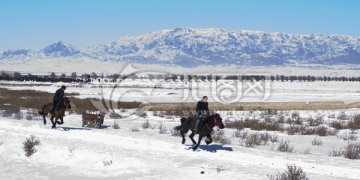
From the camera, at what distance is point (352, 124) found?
2845 cm

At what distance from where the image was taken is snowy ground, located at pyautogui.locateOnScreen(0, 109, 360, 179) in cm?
1350

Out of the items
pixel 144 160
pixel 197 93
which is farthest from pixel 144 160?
pixel 197 93

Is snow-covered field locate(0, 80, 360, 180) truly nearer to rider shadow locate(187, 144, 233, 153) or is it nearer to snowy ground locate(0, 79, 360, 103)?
rider shadow locate(187, 144, 233, 153)

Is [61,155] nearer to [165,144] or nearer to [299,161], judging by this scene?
[165,144]

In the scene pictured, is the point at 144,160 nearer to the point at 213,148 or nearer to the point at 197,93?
the point at 213,148

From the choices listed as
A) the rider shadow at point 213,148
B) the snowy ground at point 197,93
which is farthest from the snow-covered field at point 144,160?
the snowy ground at point 197,93

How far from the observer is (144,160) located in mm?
15000

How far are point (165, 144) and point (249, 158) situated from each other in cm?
347

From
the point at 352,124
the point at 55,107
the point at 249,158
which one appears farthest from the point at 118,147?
the point at 352,124

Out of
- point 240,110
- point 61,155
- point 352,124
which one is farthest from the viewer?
point 240,110

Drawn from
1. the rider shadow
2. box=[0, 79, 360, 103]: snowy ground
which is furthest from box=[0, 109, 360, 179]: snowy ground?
box=[0, 79, 360, 103]: snowy ground

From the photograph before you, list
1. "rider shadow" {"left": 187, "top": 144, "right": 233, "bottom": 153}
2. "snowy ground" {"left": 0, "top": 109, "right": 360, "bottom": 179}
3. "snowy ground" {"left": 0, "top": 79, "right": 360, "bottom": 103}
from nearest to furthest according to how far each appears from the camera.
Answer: "snowy ground" {"left": 0, "top": 109, "right": 360, "bottom": 179}
"rider shadow" {"left": 187, "top": 144, "right": 233, "bottom": 153}
"snowy ground" {"left": 0, "top": 79, "right": 360, "bottom": 103}

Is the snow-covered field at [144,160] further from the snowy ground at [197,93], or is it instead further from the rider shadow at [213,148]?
the snowy ground at [197,93]

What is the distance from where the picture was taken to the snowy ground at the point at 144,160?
13.5m
